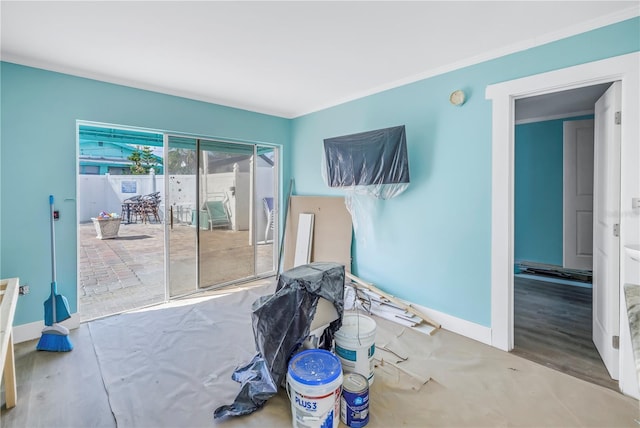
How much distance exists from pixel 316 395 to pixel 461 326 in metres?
1.78

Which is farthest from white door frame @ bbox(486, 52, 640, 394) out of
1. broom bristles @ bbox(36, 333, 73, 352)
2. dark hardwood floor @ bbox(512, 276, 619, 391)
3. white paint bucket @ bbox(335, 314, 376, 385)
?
broom bristles @ bbox(36, 333, 73, 352)

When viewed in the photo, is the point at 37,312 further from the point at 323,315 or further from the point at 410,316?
the point at 410,316

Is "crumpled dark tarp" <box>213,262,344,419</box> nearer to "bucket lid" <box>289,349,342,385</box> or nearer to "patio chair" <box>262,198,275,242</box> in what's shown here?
"bucket lid" <box>289,349,342,385</box>

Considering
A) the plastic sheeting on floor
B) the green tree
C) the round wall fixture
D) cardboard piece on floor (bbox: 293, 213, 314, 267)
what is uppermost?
the green tree

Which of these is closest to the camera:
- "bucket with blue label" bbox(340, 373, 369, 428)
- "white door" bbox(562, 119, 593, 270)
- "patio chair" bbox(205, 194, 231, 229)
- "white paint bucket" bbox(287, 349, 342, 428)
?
"white paint bucket" bbox(287, 349, 342, 428)

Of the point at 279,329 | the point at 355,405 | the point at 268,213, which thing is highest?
the point at 268,213

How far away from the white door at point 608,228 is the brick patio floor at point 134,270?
3788 millimetres

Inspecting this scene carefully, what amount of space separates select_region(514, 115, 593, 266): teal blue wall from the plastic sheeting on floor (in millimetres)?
2944

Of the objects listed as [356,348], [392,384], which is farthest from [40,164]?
[392,384]

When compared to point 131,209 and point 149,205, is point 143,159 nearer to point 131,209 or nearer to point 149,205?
point 149,205

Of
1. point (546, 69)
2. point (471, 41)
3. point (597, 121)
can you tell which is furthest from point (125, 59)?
point (597, 121)

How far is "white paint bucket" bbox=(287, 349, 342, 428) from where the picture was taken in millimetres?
1532

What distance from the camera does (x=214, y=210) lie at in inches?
156

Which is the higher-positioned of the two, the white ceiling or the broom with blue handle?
the white ceiling
